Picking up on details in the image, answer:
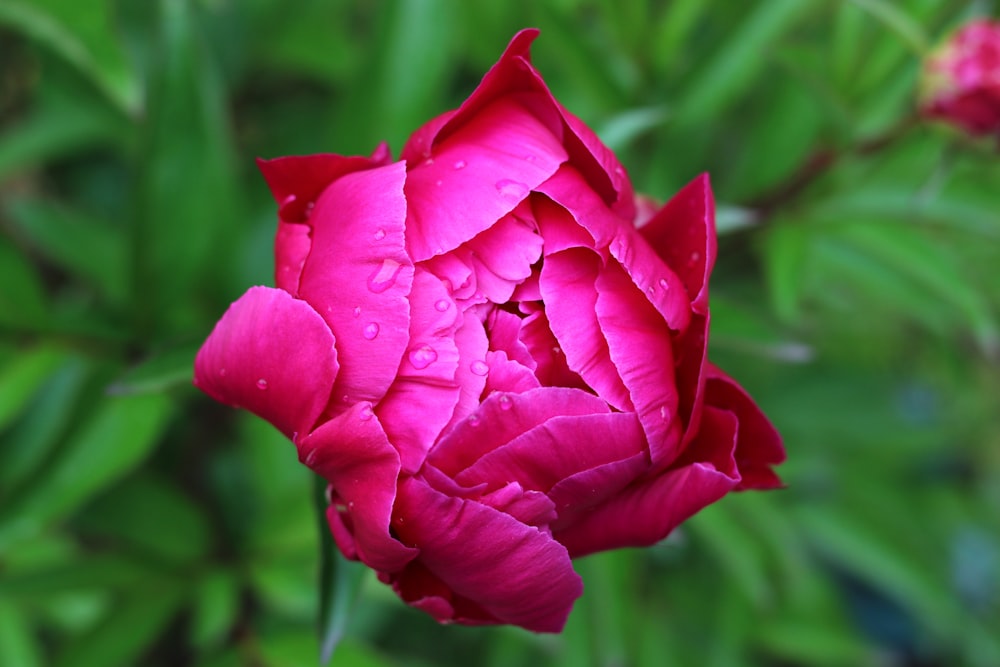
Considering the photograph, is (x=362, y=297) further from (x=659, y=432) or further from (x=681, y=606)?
(x=681, y=606)

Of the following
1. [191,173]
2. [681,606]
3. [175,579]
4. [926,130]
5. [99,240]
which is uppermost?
[926,130]

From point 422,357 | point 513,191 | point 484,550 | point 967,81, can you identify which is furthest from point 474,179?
point 967,81

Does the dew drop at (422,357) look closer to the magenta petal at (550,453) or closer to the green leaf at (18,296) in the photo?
the magenta petal at (550,453)

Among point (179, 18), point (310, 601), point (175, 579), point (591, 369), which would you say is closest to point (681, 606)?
point (310, 601)

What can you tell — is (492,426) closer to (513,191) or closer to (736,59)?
(513,191)

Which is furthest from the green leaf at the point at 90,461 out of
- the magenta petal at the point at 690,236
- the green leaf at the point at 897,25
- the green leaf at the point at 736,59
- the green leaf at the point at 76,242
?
the green leaf at the point at 897,25

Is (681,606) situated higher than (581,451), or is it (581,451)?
(581,451)

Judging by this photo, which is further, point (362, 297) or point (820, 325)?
point (820, 325)
